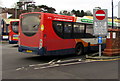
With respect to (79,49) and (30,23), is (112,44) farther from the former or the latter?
(30,23)

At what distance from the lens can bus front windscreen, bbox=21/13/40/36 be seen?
11.0 m

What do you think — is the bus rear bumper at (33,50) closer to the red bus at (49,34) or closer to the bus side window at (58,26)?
the red bus at (49,34)

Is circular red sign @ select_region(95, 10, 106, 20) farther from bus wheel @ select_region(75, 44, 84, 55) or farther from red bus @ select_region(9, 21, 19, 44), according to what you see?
red bus @ select_region(9, 21, 19, 44)

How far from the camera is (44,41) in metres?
10.6

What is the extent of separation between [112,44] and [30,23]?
550 cm

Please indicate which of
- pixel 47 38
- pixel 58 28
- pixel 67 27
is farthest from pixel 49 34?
pixel 67 27

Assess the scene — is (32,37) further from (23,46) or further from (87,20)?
(87,20)

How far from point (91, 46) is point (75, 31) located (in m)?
2.25

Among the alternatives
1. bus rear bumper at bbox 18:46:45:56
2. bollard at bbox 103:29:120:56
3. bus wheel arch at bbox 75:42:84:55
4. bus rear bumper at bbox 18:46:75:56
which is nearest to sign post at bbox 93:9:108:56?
bollard at bbox 103:29:120:56

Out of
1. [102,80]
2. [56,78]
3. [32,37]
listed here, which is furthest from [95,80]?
[32,37]

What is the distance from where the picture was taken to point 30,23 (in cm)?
1139

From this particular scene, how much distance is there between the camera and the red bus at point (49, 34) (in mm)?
10695

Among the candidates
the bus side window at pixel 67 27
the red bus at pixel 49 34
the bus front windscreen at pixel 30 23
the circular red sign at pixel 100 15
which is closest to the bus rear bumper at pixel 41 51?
Result: the red bus at pixel 49 34

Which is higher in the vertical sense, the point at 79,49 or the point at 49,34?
the point at 49,34
